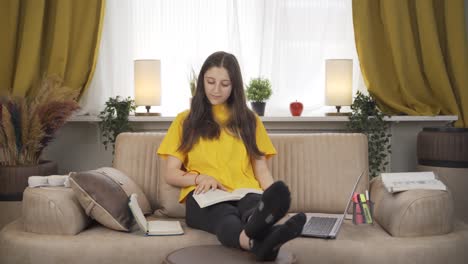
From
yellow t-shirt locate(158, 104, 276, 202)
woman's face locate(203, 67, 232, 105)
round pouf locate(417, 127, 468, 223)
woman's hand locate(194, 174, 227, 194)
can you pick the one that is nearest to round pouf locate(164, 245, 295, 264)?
woman's hand locate(194, 174, 227, 194)

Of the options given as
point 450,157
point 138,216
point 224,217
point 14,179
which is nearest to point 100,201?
point 138,216

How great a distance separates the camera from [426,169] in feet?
11.0

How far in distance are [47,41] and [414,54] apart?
7.88 feet

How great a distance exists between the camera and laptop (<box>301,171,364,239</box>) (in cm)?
229

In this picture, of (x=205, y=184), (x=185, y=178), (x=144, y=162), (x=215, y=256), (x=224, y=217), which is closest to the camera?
(x=215, y=256)

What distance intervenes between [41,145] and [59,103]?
0.88 feet

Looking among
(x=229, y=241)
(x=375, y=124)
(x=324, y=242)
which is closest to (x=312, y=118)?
(x=375, y=124)

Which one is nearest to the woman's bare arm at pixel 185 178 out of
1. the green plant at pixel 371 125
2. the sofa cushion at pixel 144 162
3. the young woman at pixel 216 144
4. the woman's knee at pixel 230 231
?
the young woman at pixel 216 144

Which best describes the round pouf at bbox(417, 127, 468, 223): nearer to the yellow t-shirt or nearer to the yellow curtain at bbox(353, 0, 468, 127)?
the yellow curtain at bbox(353, 0, 468, 127)

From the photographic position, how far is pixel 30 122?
3209mm

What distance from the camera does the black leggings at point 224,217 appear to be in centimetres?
201

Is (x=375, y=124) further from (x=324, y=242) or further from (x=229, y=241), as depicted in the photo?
(x=229, y=241)

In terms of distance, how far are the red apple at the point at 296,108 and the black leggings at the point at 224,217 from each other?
136cm

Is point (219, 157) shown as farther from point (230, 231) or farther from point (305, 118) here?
point (305, 118)
